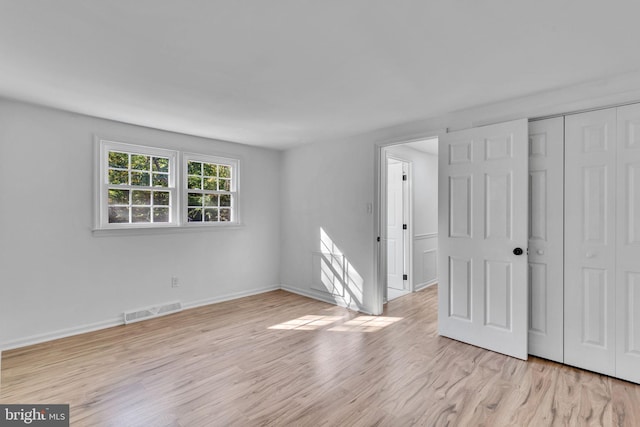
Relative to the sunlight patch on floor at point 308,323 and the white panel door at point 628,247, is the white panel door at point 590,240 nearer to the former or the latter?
the white panel door at point 628,247

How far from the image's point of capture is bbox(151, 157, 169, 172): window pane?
407 cm

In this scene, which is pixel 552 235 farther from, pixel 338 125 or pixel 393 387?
pixel 338 125

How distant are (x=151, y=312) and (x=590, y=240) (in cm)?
467

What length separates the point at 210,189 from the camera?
4629 mm

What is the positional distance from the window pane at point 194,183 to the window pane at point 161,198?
0.32 metres

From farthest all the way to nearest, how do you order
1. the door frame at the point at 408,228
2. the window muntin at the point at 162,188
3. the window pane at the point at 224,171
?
the door frame at the point at 408,228
the window pane at the point at 224,171
the window muntin at the point at 162,188

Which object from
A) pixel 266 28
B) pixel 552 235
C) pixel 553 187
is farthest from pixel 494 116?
pixel 266 28

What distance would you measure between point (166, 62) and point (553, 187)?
3308 mm

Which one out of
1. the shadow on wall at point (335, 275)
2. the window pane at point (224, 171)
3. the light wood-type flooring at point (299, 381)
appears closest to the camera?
the light wood-type flooring at point (299, 381)

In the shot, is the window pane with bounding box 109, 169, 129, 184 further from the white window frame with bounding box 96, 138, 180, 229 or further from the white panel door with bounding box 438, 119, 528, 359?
the white panel door with bounding box 438, 119, 528, 359

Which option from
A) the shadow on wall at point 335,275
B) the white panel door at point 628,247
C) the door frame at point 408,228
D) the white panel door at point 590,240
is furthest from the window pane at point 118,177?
the white panel door at point 628,247

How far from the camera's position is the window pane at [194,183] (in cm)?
439

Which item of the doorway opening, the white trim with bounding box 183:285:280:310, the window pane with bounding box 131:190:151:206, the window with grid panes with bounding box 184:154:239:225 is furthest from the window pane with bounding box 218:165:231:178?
the doorway opening

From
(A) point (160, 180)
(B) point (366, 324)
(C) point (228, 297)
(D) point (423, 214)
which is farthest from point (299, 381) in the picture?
(D) point (423, 214)
